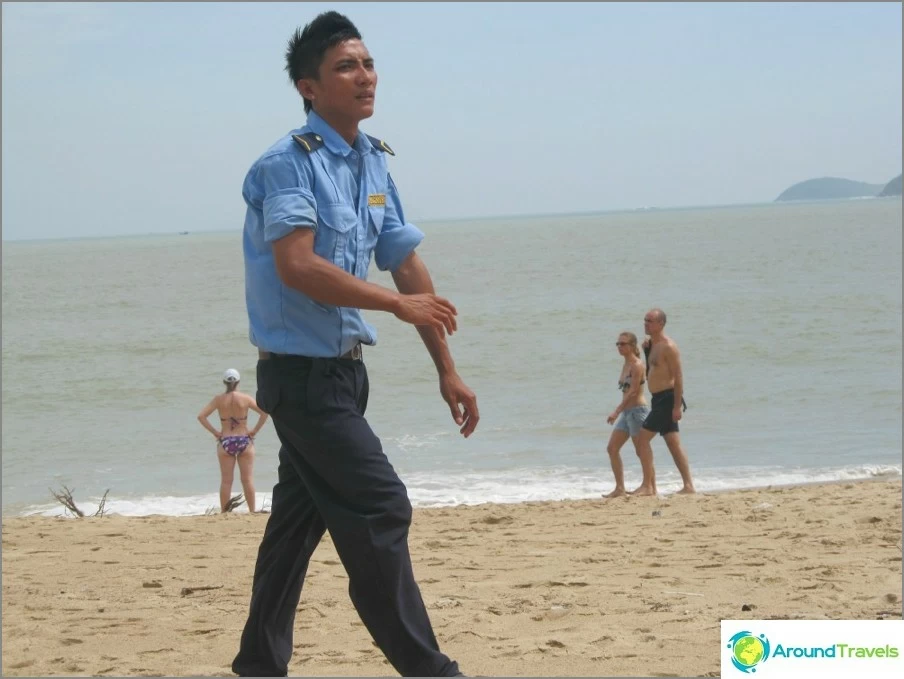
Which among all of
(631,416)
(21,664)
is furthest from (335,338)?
(631,416)

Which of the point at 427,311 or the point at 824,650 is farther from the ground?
the point at 427,311

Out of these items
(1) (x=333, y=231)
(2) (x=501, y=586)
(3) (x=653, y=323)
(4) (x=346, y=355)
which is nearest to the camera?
(1) (x=333, y=231)

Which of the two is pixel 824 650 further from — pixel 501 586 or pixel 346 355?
pixel 501 586

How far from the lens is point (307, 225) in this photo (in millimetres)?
3059

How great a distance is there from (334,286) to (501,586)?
124 inches

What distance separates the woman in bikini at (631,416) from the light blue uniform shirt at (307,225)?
7.80m

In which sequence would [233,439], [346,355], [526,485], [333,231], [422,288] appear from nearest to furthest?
1. [333,231]
2. [346,355]
3. [422,288]
4. [233,439]
5. [526,485]

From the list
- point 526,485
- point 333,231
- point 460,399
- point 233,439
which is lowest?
point 526,485

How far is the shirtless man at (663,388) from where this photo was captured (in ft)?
35.0

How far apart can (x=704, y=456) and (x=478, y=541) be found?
6.95 meters

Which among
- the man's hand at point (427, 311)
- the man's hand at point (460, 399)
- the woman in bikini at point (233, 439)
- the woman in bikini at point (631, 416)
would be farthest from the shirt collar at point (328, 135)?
the woman in bikini at point (631, 416)

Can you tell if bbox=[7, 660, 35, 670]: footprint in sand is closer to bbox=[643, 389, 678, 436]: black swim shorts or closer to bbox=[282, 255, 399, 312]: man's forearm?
bbox=[282, 255, 399, 312]: man's forearm

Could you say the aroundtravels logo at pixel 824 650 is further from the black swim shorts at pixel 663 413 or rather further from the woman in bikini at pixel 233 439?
the woman in bikini at pixel 233 439

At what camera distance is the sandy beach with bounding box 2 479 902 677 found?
4289 millimetres
